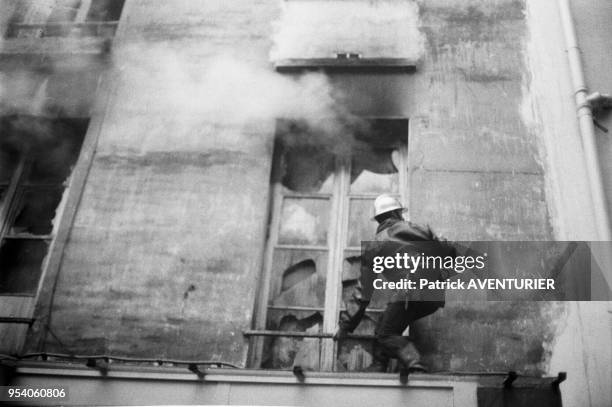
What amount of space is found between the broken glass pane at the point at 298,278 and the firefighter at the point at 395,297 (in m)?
0.43

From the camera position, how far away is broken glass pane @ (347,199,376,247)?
5.23 metres

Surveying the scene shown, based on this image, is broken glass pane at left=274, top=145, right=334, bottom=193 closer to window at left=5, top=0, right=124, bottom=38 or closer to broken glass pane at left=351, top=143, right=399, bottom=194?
broken glass pane at left=351, top=143, right=399, bottom=194

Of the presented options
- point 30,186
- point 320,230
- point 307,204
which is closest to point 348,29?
point 307,204

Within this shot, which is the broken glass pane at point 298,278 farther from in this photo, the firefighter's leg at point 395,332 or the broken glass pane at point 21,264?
the broken glass pane at point 21,264

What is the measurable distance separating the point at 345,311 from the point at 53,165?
9.56 ft

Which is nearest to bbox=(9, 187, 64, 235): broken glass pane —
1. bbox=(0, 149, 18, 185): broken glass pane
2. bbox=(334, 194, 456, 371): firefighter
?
bbox=(0, 149, 18, 185): broken glass pane

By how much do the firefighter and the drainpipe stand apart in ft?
3.62

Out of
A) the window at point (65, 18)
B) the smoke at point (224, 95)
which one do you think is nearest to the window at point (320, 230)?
the smoke at point (224, 95)

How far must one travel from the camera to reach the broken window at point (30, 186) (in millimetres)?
5316

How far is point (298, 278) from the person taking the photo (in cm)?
513

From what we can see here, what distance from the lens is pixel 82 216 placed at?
5.26m

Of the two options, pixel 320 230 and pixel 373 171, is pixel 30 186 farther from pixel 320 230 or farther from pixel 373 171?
pixel 373 171

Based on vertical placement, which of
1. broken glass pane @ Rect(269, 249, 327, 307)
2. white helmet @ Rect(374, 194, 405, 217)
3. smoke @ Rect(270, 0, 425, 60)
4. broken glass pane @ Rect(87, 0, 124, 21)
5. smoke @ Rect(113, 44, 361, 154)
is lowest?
broken glass pane @ Rect(269, 249, 327, 307)

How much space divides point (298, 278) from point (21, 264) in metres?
2.24
